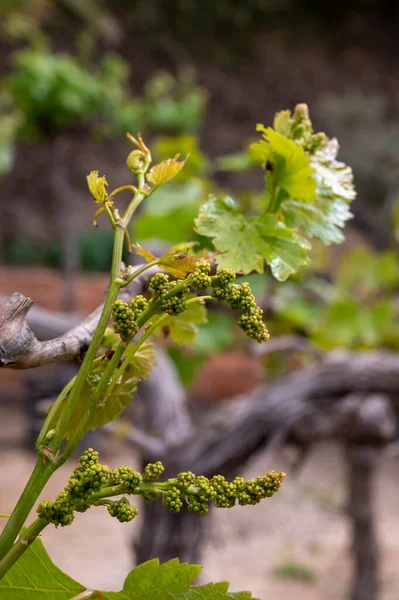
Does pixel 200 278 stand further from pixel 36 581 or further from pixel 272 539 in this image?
pixel 272 539

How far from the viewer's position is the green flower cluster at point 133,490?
0.22 metres

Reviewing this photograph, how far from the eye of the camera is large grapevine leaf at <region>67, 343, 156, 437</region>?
0.86 feet

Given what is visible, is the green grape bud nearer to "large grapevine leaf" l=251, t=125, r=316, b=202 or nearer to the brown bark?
"large grapevine leaf" l=251, t=125, r=316, b=202

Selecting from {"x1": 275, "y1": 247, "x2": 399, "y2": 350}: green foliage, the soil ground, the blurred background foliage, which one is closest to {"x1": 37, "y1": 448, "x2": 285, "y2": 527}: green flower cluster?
{"x1": 275, "y1": 247, "x2": 399, "y2": 350}: green foliage

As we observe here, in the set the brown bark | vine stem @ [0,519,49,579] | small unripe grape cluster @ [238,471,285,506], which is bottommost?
vine stem @ [0,519,49,579]

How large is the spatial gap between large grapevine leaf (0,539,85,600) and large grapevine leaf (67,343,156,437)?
56mm

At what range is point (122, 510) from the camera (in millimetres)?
222

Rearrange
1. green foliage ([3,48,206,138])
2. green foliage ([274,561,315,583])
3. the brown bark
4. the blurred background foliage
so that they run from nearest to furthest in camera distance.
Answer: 1. the brown bark
2. green foliage ([274,561,315,583])
3. green foliage ([3,48,206,138])
4. the blurred background foliage

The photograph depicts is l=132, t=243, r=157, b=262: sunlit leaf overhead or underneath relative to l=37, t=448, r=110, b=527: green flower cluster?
overhead

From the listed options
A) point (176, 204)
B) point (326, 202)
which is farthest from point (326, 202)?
point (176, 204)

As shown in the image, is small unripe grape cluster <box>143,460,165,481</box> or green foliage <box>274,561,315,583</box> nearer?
small unripe grape cluster <box>143,460,165,481</box>

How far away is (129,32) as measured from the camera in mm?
7160

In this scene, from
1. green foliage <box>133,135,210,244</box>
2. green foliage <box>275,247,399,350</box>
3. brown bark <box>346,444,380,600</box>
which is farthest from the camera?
brown bark <box>346,444,380,600</box>

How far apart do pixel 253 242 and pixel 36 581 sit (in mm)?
186
